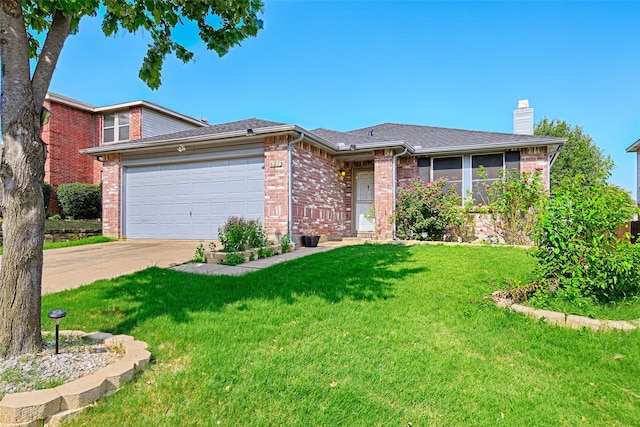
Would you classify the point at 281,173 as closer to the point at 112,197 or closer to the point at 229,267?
the point at 229,267

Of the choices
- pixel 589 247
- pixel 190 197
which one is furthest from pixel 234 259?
pixel 589 247

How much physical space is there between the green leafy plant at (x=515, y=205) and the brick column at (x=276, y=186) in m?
5.67

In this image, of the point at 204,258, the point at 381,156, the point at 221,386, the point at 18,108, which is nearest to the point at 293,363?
the point at 221,386

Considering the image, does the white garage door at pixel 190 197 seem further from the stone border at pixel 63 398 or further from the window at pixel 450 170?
the stone border at pixel 63 398

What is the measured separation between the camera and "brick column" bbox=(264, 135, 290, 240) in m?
8.74

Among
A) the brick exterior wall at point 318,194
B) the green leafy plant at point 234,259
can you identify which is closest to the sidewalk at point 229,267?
the green leafy plant at point 234,259

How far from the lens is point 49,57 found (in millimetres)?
2793

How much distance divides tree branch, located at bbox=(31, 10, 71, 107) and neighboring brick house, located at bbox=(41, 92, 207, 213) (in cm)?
1494

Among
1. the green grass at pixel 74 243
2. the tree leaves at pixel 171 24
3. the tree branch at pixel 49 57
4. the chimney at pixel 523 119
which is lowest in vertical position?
the green grass at pixel 74 243

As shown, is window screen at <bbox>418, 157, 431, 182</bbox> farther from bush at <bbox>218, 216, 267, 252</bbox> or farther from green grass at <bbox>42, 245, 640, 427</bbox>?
green grass at <bbox>42, 245, 640, 427</bbox>

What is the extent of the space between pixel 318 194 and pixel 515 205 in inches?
211

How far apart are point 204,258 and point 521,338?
5.45m

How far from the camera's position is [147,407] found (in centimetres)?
209

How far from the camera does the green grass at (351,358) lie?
2.07 m
